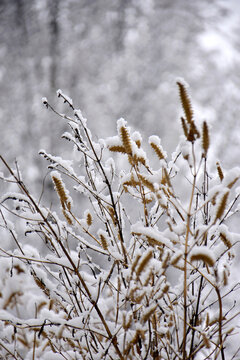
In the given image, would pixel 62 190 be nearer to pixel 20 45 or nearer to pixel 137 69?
pixel 137 69

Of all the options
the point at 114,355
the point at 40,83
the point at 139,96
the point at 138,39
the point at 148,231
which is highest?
the point at 138,39

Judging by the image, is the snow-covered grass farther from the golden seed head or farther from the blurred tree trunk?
the blurred tree trunk

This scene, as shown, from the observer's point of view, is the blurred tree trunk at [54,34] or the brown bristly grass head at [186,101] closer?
the brown bristly grass head at [186,101]

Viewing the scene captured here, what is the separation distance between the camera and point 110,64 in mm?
4641

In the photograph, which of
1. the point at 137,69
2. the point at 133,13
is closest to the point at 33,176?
the point at 137,69

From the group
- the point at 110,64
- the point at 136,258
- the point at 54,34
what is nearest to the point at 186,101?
the point at 136,258

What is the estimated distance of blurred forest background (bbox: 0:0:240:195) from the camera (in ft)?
13.3

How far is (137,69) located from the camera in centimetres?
452

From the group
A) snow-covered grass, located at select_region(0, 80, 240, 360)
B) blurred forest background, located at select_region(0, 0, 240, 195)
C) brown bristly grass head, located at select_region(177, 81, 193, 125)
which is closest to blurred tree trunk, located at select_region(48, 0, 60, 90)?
blurred forest background, located at select_region(0, 0, 240, 195)

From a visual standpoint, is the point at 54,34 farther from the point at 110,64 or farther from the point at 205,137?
the point at 205,137

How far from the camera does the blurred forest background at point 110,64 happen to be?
4051mm

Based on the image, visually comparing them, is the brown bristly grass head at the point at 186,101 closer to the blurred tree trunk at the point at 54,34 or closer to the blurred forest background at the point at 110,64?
the blurred forest background at the point at 110,64

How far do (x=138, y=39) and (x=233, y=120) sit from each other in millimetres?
2110

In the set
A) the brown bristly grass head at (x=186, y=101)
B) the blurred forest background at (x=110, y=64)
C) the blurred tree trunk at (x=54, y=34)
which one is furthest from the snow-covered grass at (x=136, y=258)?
the blurred tree trunk at (x=54, y=34)
